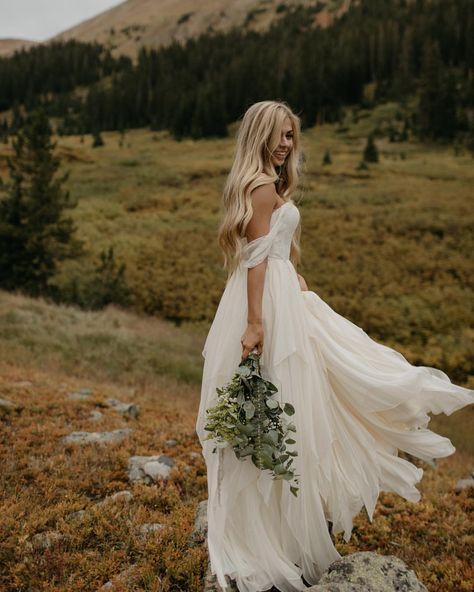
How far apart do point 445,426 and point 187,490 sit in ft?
21.5

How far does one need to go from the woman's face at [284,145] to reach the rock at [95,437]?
13.0 feet

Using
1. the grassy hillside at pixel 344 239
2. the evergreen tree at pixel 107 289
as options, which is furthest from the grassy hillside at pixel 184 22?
the evergreen tree at pixel 107 289

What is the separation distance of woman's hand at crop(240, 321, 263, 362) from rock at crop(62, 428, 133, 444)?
11.1ft

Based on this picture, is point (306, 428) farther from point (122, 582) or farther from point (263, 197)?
point (122, 582)

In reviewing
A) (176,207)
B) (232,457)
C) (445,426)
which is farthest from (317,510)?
(176,207)

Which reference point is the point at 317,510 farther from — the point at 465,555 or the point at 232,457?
the point at 465,555

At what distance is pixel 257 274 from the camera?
282cm

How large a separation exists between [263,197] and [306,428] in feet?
4.63

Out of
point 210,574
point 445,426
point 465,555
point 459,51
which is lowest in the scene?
point 445,426

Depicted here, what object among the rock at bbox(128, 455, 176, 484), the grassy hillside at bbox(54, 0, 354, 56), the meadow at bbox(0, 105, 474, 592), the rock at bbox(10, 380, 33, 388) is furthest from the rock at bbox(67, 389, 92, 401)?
the grassy hillside at bbox(54, 0, 354, 56)

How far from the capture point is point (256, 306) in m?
Result: 2.79

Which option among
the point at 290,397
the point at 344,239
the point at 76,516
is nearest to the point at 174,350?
the point at 76,516

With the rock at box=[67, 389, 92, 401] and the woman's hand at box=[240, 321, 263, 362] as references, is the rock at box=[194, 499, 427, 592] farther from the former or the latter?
the rock at box=[67, 389, 92, 401]

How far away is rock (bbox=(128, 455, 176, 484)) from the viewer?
185 inches
